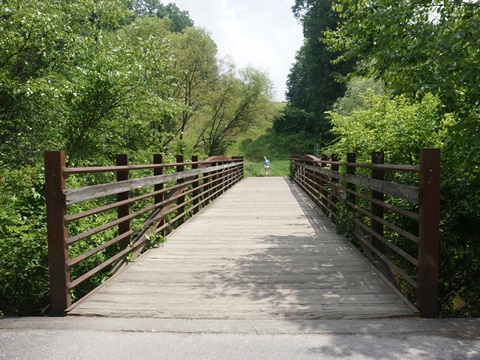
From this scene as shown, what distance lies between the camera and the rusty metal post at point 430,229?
9.99ft

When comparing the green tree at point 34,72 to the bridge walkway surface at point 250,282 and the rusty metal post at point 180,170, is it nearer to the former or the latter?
the rusty metal post at point 180,170

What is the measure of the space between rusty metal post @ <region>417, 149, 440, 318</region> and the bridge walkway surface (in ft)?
0.58

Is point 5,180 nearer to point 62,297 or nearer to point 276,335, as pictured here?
point 62,297

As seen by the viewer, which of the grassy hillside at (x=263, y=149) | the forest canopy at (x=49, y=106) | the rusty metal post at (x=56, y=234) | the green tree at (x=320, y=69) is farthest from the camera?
the green tree at (x=320, y=69)

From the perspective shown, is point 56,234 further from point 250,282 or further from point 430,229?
point 430,229

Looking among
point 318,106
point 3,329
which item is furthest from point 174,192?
→ point 318,106

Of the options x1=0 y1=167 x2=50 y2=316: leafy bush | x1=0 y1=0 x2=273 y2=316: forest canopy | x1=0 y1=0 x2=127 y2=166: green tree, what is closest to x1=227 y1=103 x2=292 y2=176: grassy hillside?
x1=0 y1=0 x2=273 y2=316: forest canopy

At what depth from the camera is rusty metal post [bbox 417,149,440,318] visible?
304cm

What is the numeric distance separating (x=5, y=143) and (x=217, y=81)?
21826 mm

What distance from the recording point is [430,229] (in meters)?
3.05

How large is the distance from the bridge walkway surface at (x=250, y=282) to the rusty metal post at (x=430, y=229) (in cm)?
18

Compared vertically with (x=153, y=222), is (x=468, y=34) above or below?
above

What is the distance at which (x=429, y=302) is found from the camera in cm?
305

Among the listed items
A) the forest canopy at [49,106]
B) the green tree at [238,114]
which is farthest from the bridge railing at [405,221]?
the green tree at [238,114]
